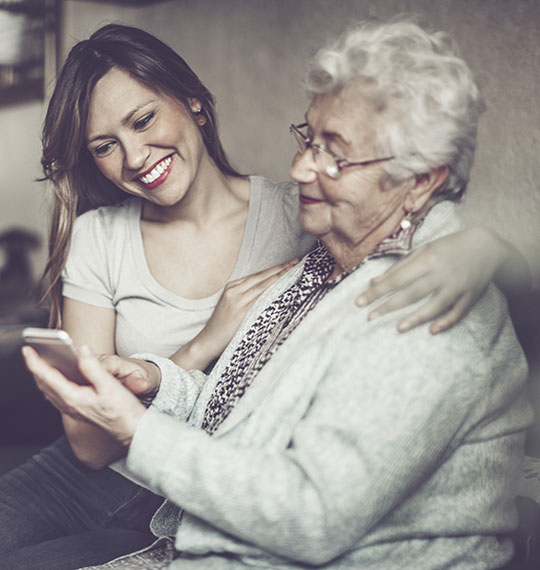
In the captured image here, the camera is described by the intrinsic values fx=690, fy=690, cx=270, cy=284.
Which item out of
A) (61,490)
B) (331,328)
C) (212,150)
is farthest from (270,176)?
(331,328)

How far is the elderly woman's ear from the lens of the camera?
1158mm

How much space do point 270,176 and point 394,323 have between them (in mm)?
1738

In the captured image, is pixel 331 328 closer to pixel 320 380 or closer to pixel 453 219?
pixel 320 380

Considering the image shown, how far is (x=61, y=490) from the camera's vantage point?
1699 mm

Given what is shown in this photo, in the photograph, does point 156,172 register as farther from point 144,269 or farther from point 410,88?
point 410,88

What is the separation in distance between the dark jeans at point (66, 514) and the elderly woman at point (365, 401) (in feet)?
1.19

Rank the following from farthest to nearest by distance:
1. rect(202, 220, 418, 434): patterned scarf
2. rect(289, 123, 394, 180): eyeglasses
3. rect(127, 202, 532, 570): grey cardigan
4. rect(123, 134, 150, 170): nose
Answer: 1. rect(123, 134, 150, 170): nose
2. rect(202, 220, 418, 434): patterned scarf
3. rect(289, 123, 394, 180): eyeglasses
4. rect(127, 202, 532, 570): grey cardigan

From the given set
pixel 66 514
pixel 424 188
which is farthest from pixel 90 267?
pixel 424 188

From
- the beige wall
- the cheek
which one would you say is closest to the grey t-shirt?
the cheek

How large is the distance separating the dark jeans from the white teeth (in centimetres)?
72

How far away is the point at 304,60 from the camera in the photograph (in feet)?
8.10

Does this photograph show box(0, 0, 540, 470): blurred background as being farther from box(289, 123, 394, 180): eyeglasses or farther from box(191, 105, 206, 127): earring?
box(191, 105, 206, 127): earring

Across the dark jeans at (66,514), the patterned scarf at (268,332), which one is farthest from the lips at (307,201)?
the dark jeans at (66,514)

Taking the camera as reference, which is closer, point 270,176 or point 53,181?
point 53,181
